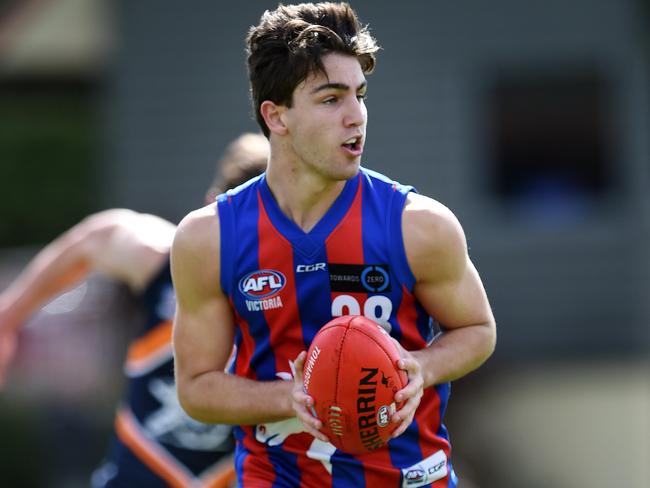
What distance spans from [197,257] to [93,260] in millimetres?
1657

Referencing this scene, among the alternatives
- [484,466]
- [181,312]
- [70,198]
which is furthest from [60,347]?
[181,312]

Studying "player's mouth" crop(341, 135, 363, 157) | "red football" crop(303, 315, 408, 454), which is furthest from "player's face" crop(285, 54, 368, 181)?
"red football" crop(303, 315, 408, 454)

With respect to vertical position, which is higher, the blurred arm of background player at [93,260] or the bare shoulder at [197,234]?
the bare shoulder at [197,234]

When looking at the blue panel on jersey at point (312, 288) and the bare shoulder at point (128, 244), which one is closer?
the blue panel on jersey at point (312, 288)

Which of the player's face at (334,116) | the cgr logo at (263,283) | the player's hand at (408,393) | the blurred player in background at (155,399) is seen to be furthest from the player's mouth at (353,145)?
the blurred player in background at (155,399)

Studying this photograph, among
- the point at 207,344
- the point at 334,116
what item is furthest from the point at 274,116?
the point at 207,344

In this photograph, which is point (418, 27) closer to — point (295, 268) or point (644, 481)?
point (644, 481)

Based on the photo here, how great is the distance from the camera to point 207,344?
4285 millimetres

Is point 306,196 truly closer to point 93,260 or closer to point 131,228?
point 131,228

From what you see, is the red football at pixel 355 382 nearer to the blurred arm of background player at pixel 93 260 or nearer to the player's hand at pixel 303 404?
the player's hand at pixel 303 404

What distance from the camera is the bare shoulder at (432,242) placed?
4098 mm

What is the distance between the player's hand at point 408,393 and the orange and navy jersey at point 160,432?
5.52 feet

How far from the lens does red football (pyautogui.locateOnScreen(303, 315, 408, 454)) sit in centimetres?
390

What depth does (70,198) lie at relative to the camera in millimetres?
14156
